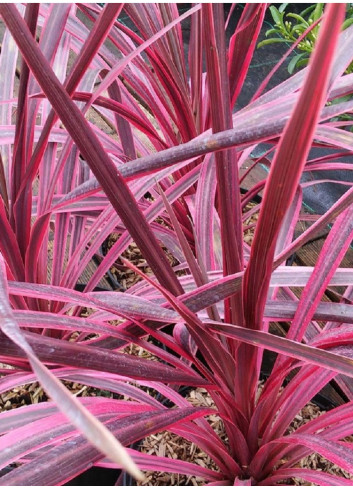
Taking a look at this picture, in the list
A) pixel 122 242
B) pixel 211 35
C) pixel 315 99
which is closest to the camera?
pixel 315 99

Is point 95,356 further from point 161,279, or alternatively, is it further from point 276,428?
point 276,428

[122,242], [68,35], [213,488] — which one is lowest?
[213,488]

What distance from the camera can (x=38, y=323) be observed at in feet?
1.19

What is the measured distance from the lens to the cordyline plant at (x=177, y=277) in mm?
291

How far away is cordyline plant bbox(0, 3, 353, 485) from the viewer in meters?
0.29

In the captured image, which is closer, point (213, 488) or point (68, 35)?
point (213, 488)

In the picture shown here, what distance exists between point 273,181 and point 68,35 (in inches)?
22.5

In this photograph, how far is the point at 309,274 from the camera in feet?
1.53

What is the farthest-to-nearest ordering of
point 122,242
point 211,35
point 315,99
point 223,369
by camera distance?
point 122,242 < point 223,369 < point 211,35 < point 315,99

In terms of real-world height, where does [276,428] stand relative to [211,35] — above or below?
below

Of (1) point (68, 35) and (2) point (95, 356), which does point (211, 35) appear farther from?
(1) point (68, 35)

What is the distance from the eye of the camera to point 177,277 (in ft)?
1.59

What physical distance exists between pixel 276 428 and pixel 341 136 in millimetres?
305

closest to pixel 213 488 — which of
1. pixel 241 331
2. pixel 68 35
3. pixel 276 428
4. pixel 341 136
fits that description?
pixel 276 428
